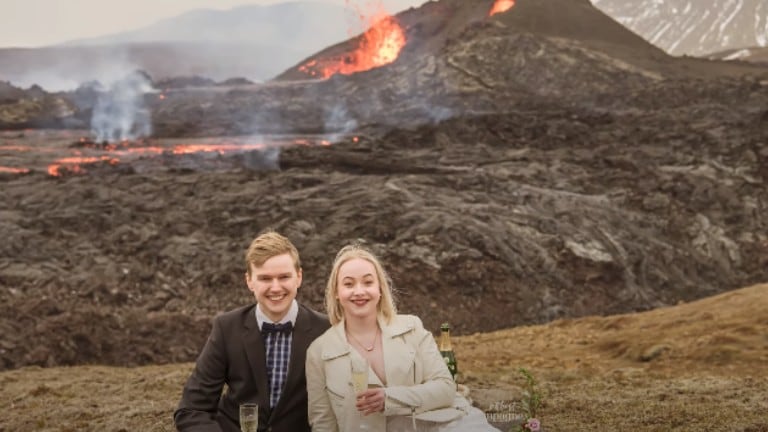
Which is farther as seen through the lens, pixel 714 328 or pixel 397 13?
pixel 397 13

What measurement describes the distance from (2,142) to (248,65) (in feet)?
102

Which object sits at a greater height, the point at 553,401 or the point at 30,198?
the point at 30,198

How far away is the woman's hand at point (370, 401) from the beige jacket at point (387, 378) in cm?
5

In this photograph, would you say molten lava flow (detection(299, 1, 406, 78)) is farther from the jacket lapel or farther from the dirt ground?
the jacket lapel

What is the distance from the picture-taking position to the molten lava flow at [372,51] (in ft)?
146

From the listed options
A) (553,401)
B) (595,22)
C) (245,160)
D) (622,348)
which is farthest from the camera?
(595,22)

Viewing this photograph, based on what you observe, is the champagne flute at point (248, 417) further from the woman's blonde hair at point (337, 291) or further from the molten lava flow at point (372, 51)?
the molten lava flow at point (372, 51)

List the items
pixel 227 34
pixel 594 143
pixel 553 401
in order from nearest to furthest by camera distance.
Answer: pixel 553 401 < pixel 594 143 < pixel 227 34

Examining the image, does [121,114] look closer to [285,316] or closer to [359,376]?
[285,316]

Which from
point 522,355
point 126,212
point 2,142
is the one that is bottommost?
point 522,355

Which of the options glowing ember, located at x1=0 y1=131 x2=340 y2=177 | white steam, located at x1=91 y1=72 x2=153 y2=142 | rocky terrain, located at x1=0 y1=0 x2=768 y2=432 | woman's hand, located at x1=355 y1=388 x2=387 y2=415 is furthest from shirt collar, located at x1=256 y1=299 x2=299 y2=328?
white steam, located at x1=91 y1=72 x2=153 y2=142

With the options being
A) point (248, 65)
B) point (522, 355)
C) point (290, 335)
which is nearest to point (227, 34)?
point (248, 65)

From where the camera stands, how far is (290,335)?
476 cm

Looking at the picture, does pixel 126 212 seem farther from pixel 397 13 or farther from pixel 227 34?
pixel 227 34
